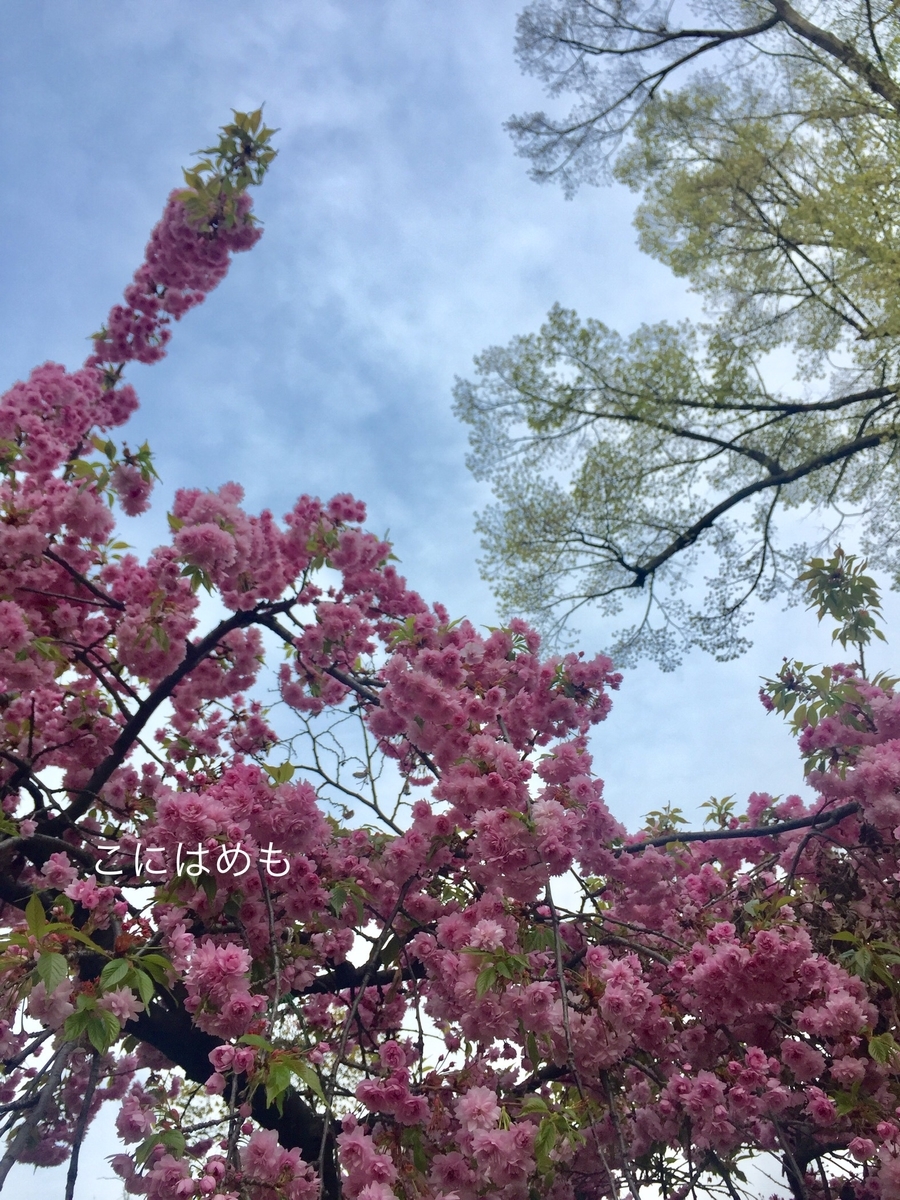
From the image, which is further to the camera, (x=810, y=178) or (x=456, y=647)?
(x=810, y=178)

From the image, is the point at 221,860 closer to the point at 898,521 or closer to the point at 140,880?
the point at 140,880

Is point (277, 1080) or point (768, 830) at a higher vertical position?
point (768, 830)

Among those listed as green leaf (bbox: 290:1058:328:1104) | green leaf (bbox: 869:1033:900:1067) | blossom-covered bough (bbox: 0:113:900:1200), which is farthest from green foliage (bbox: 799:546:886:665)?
green leaf (bbox: 290:1058:328:1104)

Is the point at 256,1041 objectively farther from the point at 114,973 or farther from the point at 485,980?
the point at 485,980

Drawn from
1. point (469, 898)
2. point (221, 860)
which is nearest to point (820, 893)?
point (469, 898)

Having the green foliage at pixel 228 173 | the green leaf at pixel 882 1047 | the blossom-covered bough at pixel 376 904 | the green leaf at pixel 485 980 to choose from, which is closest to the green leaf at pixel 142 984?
the blossom-covered bough at pixel 376 904

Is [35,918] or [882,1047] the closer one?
[35,918]

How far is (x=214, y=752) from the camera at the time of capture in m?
3.84

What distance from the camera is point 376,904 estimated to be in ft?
8.55

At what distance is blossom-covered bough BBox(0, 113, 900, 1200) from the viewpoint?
1768mm

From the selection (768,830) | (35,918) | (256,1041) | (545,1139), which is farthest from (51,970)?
(768,830)

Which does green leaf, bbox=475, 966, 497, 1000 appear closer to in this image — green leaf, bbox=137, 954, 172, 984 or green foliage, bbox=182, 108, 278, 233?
green leaf, bbox=137, 954, 172, 984

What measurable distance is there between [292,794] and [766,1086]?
5.09 ft

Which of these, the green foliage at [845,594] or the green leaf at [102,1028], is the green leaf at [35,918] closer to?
the green leaf at [102,1028]
